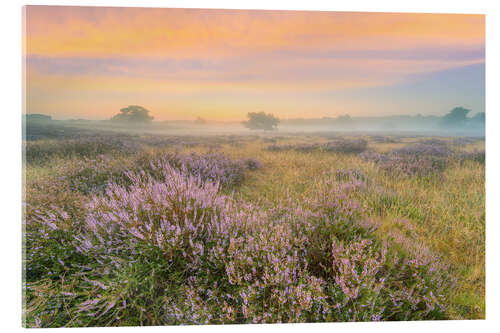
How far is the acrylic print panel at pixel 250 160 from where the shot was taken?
1933 millimetres

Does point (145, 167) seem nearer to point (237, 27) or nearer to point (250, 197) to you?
point (250, 197)

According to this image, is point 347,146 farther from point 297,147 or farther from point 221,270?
point 221,270

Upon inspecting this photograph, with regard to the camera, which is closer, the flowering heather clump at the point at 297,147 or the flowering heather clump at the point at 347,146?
the flowering heather clump at the point at 347,146

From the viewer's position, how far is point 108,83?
8.48 feet

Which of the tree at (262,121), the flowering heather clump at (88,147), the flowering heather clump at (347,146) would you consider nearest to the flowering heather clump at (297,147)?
the flowering heather clump at (347,146)

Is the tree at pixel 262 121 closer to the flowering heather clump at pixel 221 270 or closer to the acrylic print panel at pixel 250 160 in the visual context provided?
the acrylic print panel at pixel 250 160

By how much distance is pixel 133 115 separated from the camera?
264 cm

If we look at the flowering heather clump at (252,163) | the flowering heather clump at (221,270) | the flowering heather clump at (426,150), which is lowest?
the flowering heather clump at (221,270)

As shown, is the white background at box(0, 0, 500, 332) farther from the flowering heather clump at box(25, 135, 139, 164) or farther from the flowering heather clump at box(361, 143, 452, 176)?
the flowering heather clump at box(361, 143, 452, 176)

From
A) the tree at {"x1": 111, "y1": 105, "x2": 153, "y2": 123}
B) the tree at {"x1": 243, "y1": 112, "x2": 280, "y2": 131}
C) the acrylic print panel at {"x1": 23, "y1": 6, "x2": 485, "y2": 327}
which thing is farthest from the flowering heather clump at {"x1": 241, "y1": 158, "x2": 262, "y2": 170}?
the tree at {"x1": 111, "y1": 105, "x2": 153, "y2": 123}

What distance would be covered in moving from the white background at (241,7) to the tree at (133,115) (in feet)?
2.79

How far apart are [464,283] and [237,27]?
2975mm

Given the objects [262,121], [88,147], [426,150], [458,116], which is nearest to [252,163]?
[262,121]
